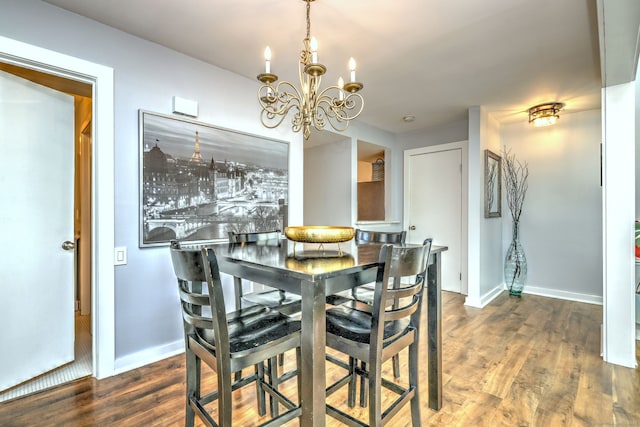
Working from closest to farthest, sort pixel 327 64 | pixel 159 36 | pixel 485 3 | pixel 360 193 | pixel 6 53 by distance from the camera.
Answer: pixel 6 53 < pixel 485 3 < pixel 159 36 < pixel 327 64 < pixel 360 193

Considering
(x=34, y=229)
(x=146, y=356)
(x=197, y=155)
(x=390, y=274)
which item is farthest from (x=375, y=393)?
(x=34, y=229)

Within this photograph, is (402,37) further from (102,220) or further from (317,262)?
(102,220)

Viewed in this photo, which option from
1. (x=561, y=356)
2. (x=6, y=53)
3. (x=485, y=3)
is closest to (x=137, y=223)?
(x=6, y=53)

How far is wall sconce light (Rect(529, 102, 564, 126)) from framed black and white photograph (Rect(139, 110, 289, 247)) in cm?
296

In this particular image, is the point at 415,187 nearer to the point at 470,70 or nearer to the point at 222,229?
the point at 470,70

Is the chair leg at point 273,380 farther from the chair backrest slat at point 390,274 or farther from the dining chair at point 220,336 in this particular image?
the chair backrest slat at point 390,274

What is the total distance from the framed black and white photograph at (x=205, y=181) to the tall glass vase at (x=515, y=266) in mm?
3216

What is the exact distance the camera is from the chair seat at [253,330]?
1218 mm

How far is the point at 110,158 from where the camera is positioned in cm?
199

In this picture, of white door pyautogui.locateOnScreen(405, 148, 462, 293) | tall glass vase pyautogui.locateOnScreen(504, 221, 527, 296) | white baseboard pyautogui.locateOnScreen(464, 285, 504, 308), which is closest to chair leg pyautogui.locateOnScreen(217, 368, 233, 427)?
white baseboard pyautogui.locateOnScreen(464, 285, 504, 308)

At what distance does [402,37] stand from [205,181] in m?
1.83

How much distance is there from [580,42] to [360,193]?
137 inches

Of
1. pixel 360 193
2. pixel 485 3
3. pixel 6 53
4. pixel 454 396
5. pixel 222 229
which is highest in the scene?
pixel 485 3

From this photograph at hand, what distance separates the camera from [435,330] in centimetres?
167
